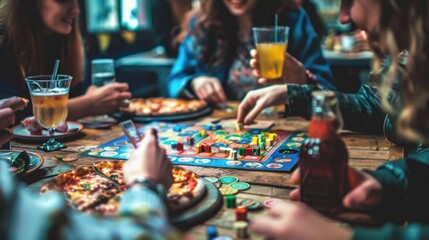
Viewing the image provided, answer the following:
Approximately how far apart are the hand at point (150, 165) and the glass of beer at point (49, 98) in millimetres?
696

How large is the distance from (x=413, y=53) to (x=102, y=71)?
1.80 meters

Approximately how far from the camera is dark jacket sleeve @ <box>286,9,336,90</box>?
2916 mm

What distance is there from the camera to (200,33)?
318cm

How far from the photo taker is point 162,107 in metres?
2.55

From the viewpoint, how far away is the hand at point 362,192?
45.4 inches

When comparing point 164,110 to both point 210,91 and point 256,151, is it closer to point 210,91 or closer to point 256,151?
point 210,91

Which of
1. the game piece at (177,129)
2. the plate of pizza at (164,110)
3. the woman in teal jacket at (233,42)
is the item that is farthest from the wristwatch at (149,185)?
the woman in teal jacket at (233,42)

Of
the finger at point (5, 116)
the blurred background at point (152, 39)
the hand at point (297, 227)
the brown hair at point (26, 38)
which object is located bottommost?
the blurred background at point (152, 39)

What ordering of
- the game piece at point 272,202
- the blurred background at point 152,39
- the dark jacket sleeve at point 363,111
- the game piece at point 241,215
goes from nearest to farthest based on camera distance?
the game piece at point 241,215, the game piece at point 272,202, the dark jacket sleeve at point 363,111, the blurred background at point 152,39

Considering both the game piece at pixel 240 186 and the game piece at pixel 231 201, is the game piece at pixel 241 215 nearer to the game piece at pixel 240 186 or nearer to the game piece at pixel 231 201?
the game piece at pixel 231 201

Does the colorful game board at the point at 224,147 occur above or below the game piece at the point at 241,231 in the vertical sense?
below

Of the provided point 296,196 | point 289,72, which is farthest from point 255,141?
point 289,72

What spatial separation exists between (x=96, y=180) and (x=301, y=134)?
3.10ft

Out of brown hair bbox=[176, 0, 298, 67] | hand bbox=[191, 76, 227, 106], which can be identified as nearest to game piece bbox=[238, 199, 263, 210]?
hand bbox=[191, 76, 227, 106]
